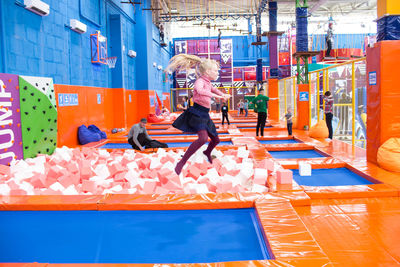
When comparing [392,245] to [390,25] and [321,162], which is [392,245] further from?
[390,25]

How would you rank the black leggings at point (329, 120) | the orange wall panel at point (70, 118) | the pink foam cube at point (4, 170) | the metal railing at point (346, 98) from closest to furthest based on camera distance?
the pink foam cube at point (4, 170) → the metal railing at point (346, 98) → the orange wall panel at point (70, 118) → the black leggings at point (329, 120)

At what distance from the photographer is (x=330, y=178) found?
14.7 ft

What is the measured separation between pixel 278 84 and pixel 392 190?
12.3 meters

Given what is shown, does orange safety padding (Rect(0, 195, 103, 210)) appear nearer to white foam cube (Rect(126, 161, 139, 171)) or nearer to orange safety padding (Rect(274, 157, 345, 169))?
white foam cube (Rect(126, 161, 139, 171))

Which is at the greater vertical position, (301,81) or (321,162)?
(301,81)

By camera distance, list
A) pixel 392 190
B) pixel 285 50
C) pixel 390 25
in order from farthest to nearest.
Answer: pixel 285 50 → pixel 390 25 → pixel 392 190

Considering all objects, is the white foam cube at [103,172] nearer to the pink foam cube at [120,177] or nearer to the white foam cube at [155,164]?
the pink foam cube at [120,177]

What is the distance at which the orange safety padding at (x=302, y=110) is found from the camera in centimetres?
1044

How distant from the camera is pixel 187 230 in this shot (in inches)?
102

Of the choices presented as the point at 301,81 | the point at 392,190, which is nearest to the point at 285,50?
the point at 301,81

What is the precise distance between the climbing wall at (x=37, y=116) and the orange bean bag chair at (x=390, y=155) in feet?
17.2

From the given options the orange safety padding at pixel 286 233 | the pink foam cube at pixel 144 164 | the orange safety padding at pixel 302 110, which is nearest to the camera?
the orange safety padding at pixel 286 233

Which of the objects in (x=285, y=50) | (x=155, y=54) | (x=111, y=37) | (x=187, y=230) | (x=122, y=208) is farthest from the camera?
(x=285, y=50)

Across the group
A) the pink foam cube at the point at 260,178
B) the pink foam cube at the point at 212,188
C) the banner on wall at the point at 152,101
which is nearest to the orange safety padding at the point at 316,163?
the pink foam cube at the point at 260,178
